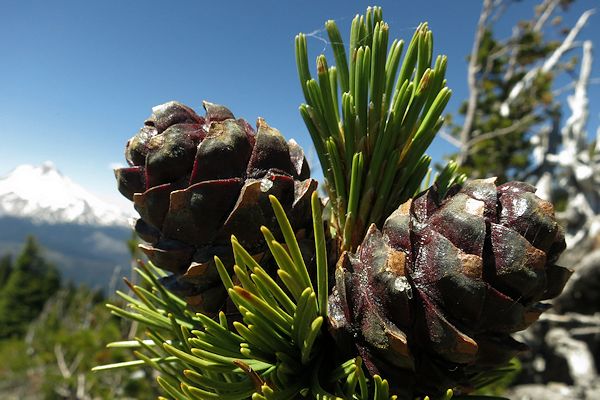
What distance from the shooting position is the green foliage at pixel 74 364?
3928mm

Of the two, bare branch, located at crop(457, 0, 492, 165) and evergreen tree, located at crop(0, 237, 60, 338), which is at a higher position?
bare branch, located at crop(457, 0, 492, 165)

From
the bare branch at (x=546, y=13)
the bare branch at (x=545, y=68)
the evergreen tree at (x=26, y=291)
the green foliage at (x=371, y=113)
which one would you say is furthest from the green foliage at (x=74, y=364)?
the bare branch at (x=546, y=13)

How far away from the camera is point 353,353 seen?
499mm

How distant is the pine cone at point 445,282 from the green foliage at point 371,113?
10 cm

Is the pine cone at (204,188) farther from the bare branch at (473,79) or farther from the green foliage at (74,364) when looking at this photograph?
the bare branch at (473,79)

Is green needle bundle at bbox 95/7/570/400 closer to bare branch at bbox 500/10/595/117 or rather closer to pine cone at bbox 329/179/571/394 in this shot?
pine cone at bbox 329/179/571/394

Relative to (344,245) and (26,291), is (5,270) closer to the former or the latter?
(26,291)

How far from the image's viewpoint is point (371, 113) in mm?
572

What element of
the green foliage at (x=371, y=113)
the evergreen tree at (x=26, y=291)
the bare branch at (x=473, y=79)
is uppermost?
the bare branch at (x=473, y=79)

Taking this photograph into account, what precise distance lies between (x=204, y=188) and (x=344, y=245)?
0.22m

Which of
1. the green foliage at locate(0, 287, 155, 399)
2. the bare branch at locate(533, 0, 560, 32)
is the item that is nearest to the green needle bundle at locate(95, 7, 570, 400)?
the green foliage at locate(0, 287, 155, 399)

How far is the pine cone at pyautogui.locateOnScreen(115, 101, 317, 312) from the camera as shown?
522 millimetres

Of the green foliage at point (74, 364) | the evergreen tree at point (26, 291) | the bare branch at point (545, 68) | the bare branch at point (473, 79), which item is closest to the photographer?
the green foliage at point (74, 364)

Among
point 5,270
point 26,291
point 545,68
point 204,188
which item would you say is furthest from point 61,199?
point 5,270
